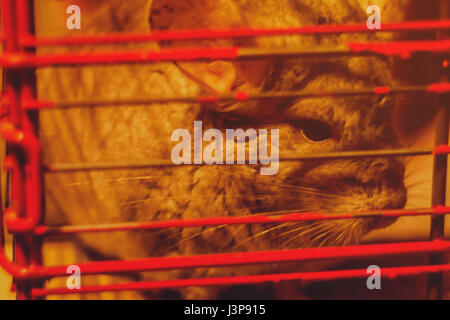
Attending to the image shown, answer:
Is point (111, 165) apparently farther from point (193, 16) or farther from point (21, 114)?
point (193, 16)

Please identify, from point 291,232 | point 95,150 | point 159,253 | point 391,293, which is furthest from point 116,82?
point 391,293

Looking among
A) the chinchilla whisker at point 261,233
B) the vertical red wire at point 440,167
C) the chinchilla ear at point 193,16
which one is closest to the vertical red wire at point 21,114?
the chinchilla ear at point 193,16

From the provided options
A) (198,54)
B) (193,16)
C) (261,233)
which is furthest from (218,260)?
(193,16)

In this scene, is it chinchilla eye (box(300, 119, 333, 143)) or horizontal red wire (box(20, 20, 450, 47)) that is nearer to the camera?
horizontal red wire (box(20, 20, 450, 47))

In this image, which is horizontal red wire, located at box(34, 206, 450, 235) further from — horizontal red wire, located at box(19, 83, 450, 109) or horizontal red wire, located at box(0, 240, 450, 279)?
horizontal red wire, located at box(19, 83, 450, 109)

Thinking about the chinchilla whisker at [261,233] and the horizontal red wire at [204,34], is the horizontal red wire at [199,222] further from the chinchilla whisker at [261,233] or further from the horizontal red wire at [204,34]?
the horizontal red wire at [204,34]

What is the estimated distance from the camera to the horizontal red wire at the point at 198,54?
0.68 m

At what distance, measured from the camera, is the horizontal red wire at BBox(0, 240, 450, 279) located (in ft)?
2.44

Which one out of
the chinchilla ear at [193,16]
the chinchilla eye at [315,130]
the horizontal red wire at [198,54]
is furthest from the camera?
the chinchilla eye at [315,130]

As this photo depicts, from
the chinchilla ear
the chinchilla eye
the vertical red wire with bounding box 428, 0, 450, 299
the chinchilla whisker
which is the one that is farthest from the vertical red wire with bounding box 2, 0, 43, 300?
the vertical red wire with bounding box 428, 0, 450, 299

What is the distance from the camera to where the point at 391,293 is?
1.01 meters

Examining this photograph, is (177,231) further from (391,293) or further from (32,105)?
(391,293)

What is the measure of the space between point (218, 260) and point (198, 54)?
0.38m

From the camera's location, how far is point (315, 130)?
37.7 inches
